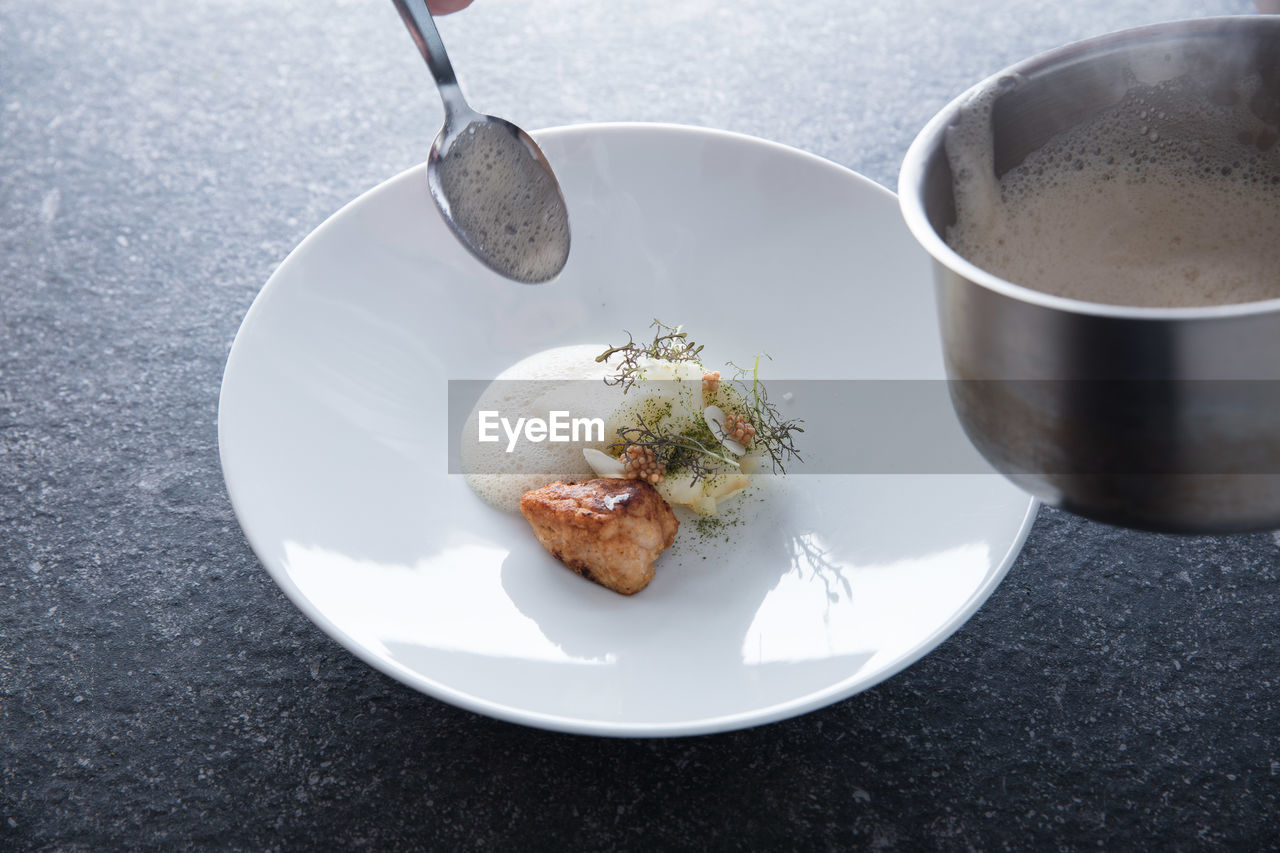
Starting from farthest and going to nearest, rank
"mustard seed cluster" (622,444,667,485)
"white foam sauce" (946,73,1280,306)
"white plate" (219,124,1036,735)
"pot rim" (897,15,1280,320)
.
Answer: "mustard seed cluster" (622,444,667,485) < "white plate" (219,124,1036,735) < "white foam sauce" (946,73,1280,306) < "pot rim" (897,15,1280,320)

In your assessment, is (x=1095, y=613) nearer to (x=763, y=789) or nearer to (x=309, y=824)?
(x=763, y=789)

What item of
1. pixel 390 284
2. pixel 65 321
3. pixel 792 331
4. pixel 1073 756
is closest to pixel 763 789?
pixel 1073 756

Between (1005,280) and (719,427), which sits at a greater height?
(1005,280)

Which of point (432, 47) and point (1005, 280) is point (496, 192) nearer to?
point (432, 47)

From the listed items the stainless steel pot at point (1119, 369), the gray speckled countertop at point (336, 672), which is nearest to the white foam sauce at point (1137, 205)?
Result: the stainless steel pot at point (1119, 369)

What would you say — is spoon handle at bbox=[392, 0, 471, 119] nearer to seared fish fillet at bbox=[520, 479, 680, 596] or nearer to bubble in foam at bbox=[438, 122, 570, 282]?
bubble in foam at bbox=[438, 122, 570, 282]

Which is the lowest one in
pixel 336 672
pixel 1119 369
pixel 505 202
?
pixel 336 672

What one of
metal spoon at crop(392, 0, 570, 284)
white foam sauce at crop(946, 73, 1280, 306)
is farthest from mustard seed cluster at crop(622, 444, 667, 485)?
white foam sauce at crop(946, 73, 1280, 306)

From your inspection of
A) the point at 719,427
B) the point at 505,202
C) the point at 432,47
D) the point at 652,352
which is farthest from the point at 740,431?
the point at 432,47
